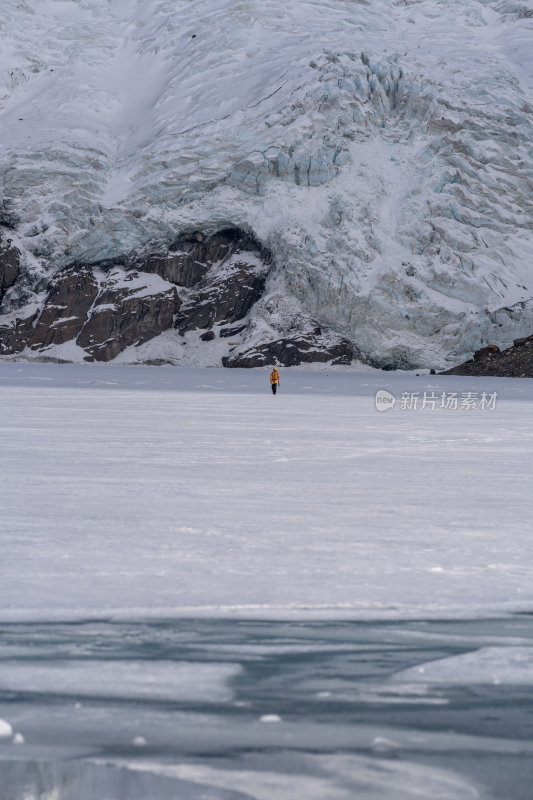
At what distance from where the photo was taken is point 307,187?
295 feet

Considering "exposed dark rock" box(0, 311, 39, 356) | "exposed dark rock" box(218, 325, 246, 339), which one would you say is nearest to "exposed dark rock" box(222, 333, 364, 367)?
"exposed dark rock" box(218, 325, 246, 339)

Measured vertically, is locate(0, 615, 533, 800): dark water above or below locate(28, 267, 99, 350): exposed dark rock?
below

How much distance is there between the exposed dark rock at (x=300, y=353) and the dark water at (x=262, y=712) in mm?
81778

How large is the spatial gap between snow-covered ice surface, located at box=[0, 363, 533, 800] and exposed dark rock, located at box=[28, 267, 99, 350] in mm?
92000

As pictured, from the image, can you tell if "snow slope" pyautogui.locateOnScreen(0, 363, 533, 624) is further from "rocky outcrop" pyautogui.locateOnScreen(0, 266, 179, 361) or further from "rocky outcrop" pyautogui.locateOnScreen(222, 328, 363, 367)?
"rocky outcrop" pyautogui.locateOnScreen(0, 266, 179, 361)

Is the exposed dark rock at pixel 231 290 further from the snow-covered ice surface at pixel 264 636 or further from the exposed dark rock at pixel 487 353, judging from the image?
the snow-covered ice surface at pixel 264 636

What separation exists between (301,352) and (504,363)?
1128 inches

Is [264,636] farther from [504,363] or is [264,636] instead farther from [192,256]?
[192,256]

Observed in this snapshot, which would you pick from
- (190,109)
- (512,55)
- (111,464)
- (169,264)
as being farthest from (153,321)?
(111,464)

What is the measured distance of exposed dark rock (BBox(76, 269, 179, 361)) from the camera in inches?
3861

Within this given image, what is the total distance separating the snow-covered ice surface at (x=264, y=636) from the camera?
8.85ft

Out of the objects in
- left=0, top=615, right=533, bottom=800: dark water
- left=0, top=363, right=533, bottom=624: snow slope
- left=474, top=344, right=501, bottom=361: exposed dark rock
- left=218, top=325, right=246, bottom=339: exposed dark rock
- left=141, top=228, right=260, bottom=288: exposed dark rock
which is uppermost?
left=141, top=228, right=260, bottom=288: exposed dark rock

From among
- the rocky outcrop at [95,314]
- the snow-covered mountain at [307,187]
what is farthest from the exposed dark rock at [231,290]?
the rocky outcrop at [95,314]

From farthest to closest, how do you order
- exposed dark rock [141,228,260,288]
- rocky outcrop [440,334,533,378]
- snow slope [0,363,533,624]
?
exposed dark rock [141,228,260,288] < rocky outcrop [440,334,533,378] < snow slope [0,363,533,624]
